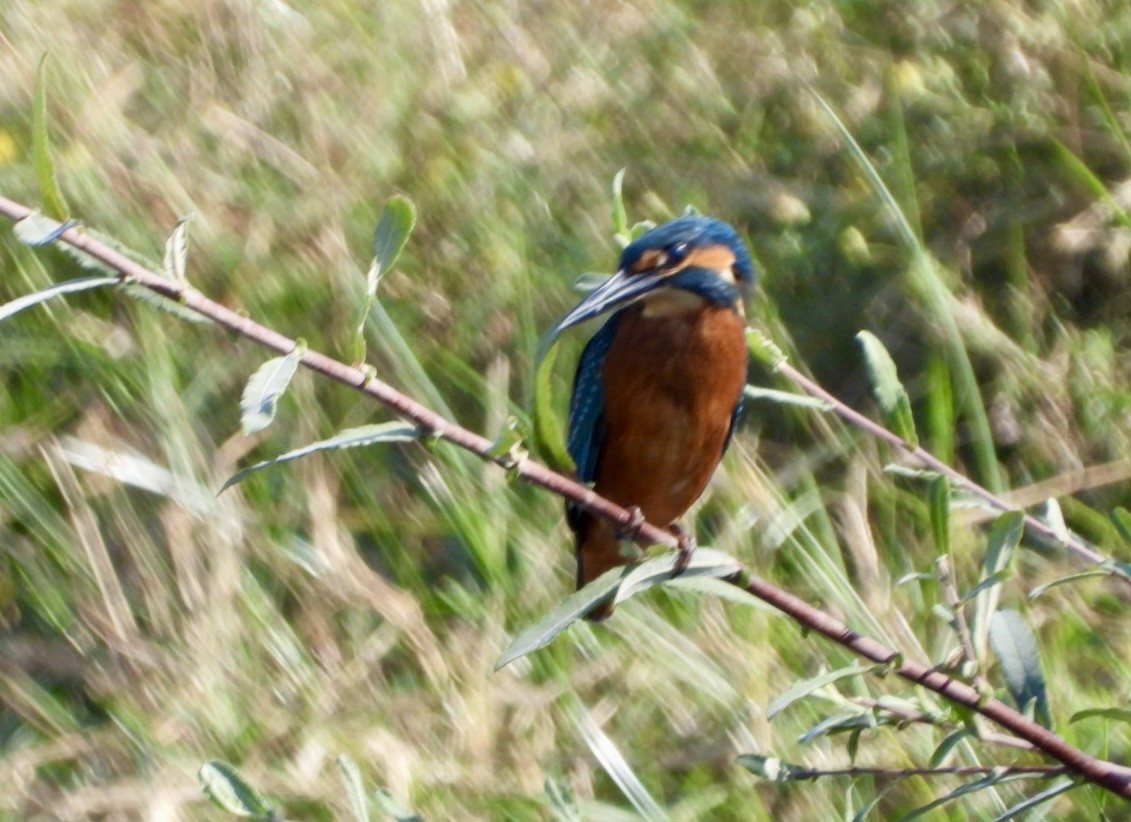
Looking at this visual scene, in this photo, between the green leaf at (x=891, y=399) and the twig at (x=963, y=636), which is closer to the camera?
the twig at (x=963, y=636)

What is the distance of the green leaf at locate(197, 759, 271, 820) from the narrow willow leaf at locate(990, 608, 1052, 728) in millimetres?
652

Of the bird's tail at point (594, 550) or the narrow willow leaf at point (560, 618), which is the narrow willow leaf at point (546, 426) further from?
the bird's tail at point (594, 550)

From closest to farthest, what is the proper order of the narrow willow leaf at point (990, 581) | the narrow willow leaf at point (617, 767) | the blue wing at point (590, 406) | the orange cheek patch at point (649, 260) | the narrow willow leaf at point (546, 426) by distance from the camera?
the narrow willow leaf at point (546, 426)
the narrow willow leaf at point (990, 581)
the orange cheek patch at point (649, 260)
the blue wing at point (590, 406)
the narrow willow leaf at point (617, 767)

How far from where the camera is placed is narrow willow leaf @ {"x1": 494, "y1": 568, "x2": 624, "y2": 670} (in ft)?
3.67

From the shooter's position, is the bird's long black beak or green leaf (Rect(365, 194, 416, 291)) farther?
the bird's long black beak

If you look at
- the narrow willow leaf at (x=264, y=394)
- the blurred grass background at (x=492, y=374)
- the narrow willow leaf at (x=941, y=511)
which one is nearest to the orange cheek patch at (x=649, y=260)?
the narrow willow leaf at (x=941, y=511)

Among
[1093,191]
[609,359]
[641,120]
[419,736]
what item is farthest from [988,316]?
[419,736]

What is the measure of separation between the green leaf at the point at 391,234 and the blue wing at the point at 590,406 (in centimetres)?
105

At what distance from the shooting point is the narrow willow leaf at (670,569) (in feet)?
3.83

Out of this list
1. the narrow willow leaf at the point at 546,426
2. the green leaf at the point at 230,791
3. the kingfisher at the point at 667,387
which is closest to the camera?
the narrow willow leaf at the point at 546,426

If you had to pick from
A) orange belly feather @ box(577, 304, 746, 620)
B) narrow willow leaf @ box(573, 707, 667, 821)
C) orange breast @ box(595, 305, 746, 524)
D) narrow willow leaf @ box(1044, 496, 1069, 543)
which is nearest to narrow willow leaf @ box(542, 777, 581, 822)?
narrow willow leaf @ box(1044, 496, 1069, 543)

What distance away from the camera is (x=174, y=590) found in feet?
9.39

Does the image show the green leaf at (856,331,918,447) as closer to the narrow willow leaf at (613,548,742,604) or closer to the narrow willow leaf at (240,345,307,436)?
the narrow willow leaf at (613,548,742,604)

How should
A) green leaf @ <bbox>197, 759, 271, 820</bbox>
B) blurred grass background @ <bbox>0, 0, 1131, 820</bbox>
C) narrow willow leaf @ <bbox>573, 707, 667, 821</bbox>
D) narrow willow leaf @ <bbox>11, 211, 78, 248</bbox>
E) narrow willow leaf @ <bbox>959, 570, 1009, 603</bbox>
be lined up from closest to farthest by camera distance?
narrow willow leaf @ <bbox>11, 211, 78, 248</bbox>
narrow willow leaf @ <bbox>959, 570, 1009, 603</bbox>
green leaf @ <bbox>197, 759, 271, 820</bbox>
narrow willow leaf @ <bbox>573, 707, 667, 821</bbox>
blurred grass background @ <bbox>0, 0, 1131, 820</bbox>
